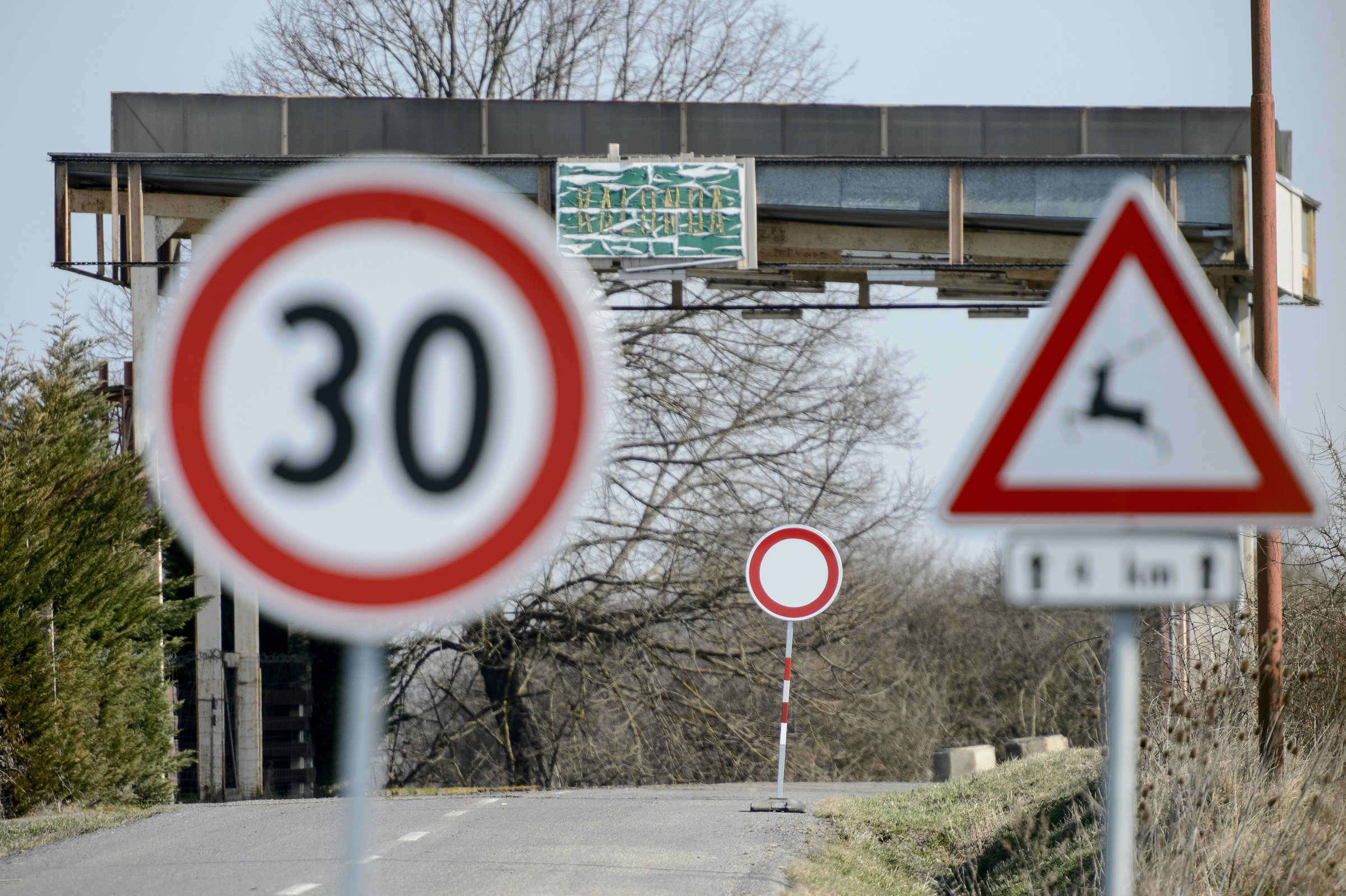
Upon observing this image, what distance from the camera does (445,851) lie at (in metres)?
9.09

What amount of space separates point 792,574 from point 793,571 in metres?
0.03

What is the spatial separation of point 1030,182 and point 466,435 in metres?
15.0

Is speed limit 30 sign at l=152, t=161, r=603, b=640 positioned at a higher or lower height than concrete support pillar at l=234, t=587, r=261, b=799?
higher

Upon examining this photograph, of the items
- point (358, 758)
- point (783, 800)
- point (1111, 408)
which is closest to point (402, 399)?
point (358, 758)

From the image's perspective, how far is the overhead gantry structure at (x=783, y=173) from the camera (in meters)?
16.4

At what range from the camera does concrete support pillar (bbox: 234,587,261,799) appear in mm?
18516

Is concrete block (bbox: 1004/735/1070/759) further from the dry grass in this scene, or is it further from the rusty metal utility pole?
the dry grass

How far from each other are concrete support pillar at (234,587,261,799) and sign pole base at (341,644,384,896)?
1669cm

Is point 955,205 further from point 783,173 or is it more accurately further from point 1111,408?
point 1111,408

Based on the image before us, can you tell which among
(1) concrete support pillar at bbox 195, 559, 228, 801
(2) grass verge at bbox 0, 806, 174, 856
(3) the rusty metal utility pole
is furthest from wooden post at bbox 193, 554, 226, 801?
(3) the rusty metal utility pole

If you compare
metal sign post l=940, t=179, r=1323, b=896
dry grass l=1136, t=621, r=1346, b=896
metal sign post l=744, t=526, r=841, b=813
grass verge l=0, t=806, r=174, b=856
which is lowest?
grass verge l=0, t=806, r=174, b=856

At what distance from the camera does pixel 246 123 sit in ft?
56.4

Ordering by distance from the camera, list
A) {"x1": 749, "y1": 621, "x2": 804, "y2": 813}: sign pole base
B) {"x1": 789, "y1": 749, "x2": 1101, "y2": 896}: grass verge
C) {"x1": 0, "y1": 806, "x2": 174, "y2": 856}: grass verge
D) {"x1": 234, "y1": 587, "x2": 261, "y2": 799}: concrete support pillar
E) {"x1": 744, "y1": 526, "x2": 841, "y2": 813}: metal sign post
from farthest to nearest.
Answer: {"x1": 234, "y1": 587, "x2": 261, "y2": 799}: concrete support pillar, {"x1": 744, "y1": 526, "x2": 841, "y2": 813}: metal sign post, {"x1": 749, "y1": 621, "x2": 804, "y2": 813}: sign pole base, {"x1": 0, "y1": 806, "x2": 174, "y2": 856}: grass verge, {"x1": 789, "y1": 749, "x2": 1101, "y2": 896}: grass verge

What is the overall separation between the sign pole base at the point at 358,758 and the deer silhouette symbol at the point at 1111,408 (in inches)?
67.6
